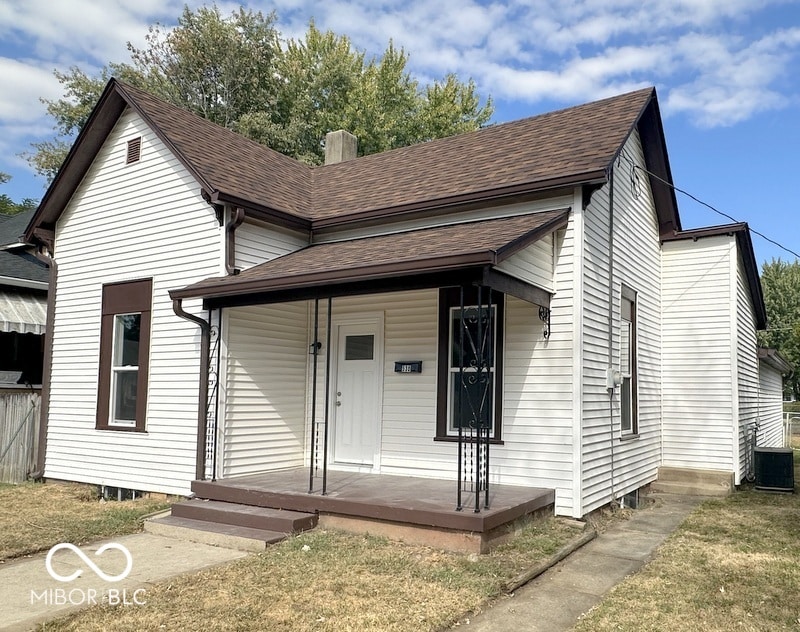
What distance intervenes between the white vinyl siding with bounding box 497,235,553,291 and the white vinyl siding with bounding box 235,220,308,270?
12.8 feet

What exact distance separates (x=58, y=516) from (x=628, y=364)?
7.99 meters

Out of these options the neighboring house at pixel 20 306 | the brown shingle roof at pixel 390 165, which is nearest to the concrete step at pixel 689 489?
the brown shingle roof at pixel 390 165

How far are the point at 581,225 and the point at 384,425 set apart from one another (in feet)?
12.2

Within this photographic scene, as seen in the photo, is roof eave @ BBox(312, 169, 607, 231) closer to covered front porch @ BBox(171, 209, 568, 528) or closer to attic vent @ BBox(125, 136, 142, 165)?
covered front porch @ BBox(171, 209, 568, 528)

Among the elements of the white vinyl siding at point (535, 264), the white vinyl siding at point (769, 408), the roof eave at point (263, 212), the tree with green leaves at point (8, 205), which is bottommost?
the white vinyl siding at point (769, 408)

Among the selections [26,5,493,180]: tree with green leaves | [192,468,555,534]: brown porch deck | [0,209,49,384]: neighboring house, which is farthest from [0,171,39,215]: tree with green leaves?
[192,468,555,534]: brown porch deck

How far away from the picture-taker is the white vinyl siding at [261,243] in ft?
30.5

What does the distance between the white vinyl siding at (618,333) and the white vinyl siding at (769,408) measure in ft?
14.3

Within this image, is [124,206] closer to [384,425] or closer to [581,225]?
[384,425]

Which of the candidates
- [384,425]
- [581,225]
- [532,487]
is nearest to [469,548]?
[532,487]

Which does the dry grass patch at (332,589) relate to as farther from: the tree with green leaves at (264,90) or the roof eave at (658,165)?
the tree with green leaves at (264,90)

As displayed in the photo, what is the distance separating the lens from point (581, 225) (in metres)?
8.20

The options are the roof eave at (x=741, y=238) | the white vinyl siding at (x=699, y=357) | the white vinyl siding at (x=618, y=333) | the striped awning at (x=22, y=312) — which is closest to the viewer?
the white vinyl siding at (x=618, y=333)

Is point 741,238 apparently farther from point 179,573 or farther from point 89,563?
point 89,563
